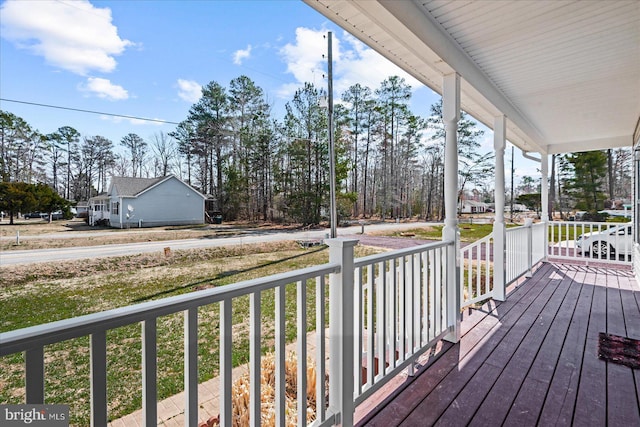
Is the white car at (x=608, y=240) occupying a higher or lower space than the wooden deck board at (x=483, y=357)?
higher

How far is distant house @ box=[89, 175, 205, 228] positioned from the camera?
149 inches

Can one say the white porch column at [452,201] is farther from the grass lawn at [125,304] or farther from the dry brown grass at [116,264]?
the dry brown grass at [116,264]

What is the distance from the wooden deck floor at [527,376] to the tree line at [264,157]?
3686mm

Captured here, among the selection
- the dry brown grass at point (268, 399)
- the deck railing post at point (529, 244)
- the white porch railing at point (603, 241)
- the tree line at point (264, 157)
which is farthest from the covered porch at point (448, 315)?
the tree line at point (264, 157)

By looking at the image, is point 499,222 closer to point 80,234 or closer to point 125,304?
point 125,304

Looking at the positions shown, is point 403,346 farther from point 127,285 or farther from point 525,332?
point 127,285

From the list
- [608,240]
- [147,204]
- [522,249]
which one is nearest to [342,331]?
[522,249]

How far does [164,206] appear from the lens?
449 cm

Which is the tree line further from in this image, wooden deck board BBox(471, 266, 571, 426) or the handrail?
wooden deck board BBox(471, 266, 571, 426)

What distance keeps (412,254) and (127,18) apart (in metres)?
4.19

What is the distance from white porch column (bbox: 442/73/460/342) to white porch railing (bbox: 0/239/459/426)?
2 centimetres

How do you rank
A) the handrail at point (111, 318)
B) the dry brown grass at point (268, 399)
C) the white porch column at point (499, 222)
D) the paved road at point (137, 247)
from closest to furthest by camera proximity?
the handrail at point (111, 318) → the dry brown grass at point (268, 399) → the paved road at point (137, 247) → the white porch column at point (499, 222)

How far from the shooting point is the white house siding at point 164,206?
13.9 ft

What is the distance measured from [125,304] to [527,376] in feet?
10.7
